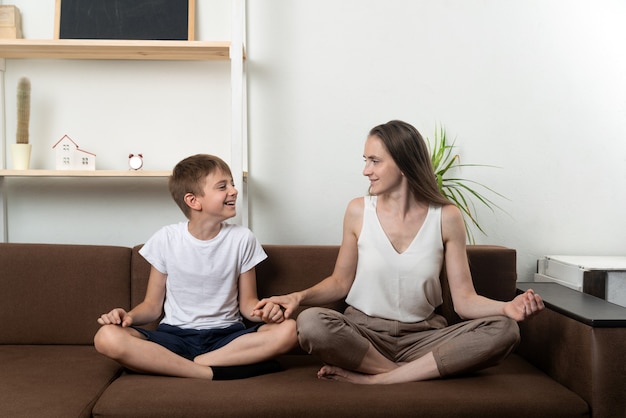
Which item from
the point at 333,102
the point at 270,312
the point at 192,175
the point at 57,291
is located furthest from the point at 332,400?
the point at 333,102

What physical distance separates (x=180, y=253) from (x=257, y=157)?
74 centimetres

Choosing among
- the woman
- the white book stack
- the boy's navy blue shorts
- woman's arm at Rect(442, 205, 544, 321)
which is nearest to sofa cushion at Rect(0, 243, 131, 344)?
the boy's navy blue shorts

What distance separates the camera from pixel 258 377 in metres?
1.94

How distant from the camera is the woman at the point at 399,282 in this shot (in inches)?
76.1

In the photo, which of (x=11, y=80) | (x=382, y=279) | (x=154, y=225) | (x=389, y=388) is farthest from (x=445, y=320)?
(x=11, y=80)

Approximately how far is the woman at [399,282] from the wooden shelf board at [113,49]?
2.65ft

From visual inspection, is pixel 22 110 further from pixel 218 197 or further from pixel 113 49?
pixel 218 197

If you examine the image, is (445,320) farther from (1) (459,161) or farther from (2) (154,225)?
(2) (154,225)

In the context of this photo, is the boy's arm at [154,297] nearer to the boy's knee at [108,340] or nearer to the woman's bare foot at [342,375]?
the boy's knee at [108,340]

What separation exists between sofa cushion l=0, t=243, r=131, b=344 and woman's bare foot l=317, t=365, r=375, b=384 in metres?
0.79

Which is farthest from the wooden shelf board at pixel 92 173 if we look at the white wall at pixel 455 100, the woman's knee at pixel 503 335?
the woman's knee at pixel 503 335

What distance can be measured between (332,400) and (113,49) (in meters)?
1.62

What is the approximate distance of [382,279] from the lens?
7.06 feet

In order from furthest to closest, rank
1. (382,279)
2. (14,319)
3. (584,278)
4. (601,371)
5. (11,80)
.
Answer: (11,80) → (584,278) → (14,319) → (382,279) → (601,371)
